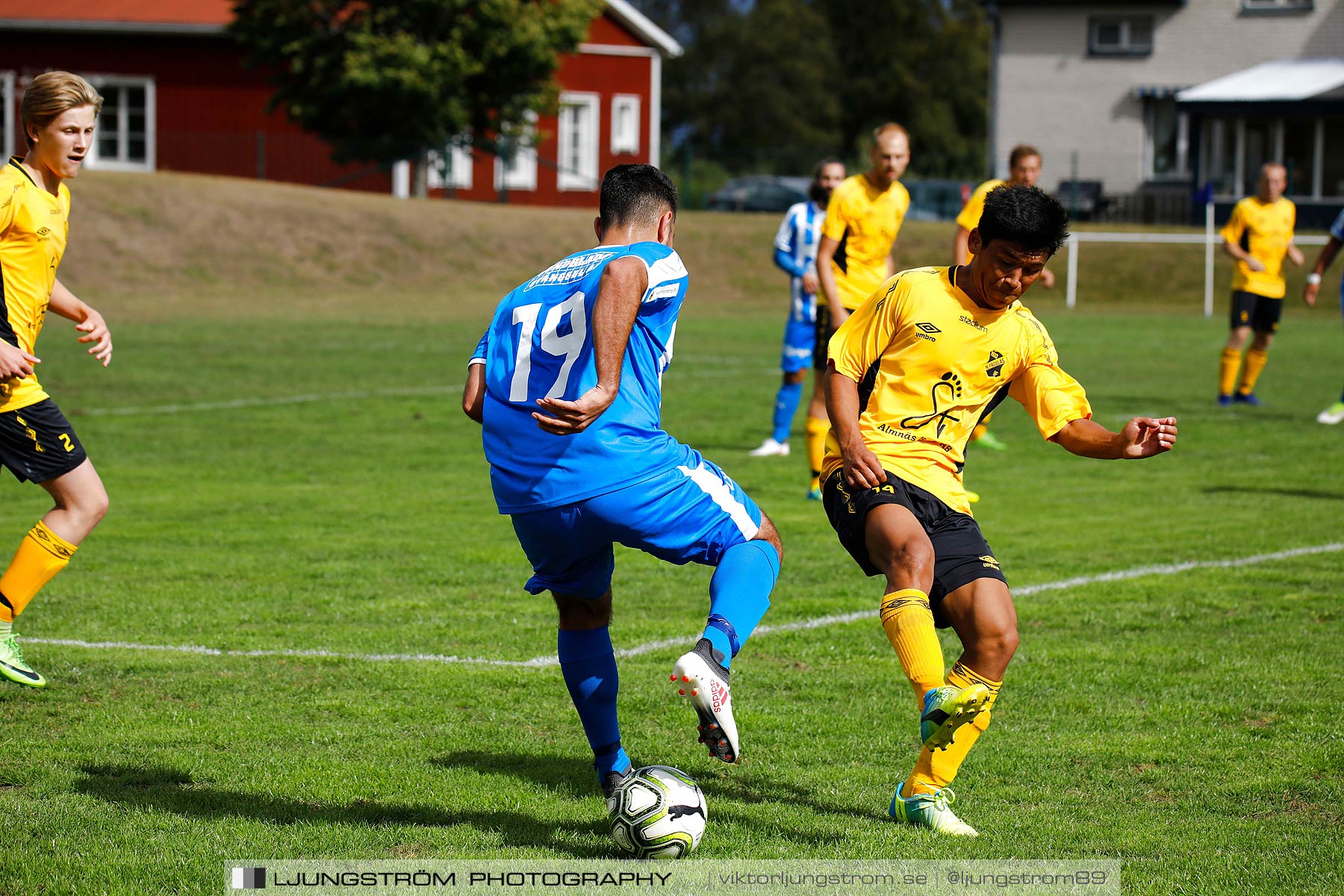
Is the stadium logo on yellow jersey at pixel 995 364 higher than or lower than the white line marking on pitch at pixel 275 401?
higher

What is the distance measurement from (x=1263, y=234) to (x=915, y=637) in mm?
13079

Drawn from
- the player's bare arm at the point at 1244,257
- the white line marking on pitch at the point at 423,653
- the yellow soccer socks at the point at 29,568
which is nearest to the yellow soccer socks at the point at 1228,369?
the player's bare arm at the point at 1244,257

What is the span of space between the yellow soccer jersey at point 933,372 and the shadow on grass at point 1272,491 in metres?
6.34

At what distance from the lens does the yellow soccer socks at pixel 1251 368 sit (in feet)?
51.8

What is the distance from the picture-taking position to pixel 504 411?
13.8 ft

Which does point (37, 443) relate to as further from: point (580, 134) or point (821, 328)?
point (580, 134)

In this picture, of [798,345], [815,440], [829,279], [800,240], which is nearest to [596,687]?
[815,440]

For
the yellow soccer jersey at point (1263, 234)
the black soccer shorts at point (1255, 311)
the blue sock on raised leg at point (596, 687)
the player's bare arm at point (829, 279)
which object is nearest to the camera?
the blue sock on raised leg at point (596, 687)

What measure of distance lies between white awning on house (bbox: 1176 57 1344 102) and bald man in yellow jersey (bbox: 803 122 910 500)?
36.0 metres

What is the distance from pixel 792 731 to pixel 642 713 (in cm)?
57

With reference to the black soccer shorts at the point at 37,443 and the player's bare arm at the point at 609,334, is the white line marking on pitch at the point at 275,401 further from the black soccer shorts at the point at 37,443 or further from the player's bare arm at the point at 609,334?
the player's bare arm at the point at 609,334

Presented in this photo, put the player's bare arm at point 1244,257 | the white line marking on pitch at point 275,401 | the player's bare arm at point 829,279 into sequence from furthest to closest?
the player's bare arm at point 1244,257 → the white line marking on pitch at point 275,401 → the player's bare arm at point 829,279

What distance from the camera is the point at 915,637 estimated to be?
426 cm

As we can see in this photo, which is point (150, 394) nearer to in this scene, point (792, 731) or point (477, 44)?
point (792, 731)
